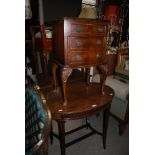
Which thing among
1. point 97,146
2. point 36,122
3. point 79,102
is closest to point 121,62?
point 97,146

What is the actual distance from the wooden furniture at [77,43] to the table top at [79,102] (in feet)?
0.29

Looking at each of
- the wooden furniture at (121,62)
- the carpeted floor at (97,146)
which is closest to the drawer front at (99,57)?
the carpeted floor at (97,146)

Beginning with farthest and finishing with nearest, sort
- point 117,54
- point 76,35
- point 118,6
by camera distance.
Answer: point 118,6 → point 117,54 → point 76,35

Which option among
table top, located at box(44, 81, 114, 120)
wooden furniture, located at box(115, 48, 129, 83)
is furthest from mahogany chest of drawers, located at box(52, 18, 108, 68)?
wooden furniture, located at box(115, 48, 129, 83)

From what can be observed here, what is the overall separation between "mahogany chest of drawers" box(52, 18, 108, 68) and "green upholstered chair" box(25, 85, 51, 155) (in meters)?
0.33

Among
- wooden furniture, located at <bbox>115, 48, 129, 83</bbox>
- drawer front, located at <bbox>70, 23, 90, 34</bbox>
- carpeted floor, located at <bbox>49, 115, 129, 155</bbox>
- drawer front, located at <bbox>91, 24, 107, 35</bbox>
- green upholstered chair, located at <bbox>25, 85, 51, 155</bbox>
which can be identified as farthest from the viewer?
wooden furniture, located at <bbox>115, 48, 129, 83</bbox>

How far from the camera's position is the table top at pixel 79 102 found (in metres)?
1.34

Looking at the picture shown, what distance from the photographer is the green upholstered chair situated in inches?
44.0

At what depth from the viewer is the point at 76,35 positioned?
132 cm

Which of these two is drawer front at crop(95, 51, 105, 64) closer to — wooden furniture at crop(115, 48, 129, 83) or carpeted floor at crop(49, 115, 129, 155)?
carpeted floor at crop(49, 115, 129, 155)

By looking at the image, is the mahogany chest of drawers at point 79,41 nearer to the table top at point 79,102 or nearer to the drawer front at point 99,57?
the drawer front at point 99,57
